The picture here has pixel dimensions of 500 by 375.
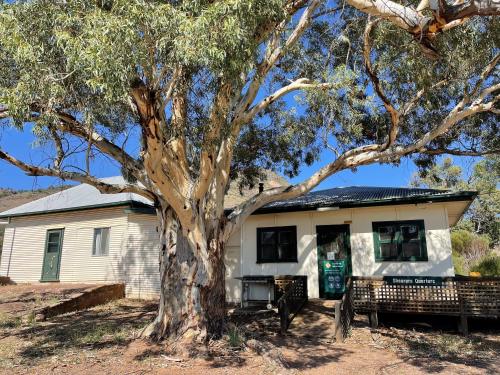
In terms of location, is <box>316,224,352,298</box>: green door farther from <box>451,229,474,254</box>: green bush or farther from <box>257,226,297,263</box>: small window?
<box>451,229,474,254</box>: green bush

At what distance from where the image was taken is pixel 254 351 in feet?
28.6

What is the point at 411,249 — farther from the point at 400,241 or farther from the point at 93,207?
the point at 93,207

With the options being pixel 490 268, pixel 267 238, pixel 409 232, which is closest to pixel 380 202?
pixel 409 232

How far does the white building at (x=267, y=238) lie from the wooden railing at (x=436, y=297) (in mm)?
2079

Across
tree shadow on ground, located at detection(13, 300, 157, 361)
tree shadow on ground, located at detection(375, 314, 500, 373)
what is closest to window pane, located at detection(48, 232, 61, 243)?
tree shadow on ground, located at detection(13, 300, 157, 361)

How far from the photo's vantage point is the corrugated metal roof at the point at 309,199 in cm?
1312

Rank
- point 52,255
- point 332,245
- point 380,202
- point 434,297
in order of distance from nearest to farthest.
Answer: point 434,297, point 380,202, point 332,245, point 52,255

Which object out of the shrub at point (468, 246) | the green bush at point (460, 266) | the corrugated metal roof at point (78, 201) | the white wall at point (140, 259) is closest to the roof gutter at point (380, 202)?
the white wall at point (140, 259)

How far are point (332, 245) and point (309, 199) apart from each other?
90.0 inches

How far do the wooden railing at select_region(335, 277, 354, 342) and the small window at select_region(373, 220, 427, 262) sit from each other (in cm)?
273

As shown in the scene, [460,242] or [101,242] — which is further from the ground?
[460,242]

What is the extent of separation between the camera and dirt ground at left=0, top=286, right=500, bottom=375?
773 centimetres

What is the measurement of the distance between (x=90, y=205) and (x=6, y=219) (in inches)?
231

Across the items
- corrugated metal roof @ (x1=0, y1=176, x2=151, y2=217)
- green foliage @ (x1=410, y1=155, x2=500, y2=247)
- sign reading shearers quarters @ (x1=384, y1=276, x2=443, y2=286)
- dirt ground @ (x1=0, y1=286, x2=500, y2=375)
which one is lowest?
dirt ground @ (x1=0, y1=286, x2=500, y2=375)
